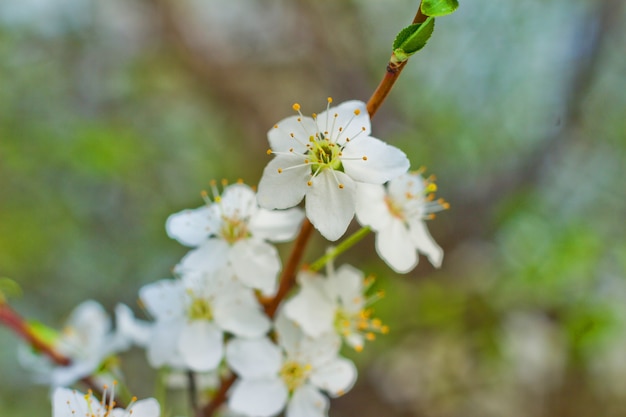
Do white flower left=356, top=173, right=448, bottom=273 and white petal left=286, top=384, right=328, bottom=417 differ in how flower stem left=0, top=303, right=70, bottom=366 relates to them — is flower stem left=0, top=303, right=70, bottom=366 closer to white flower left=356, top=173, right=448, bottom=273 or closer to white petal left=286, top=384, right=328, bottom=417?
white petal left=286, top=384, right=328, bottom=417

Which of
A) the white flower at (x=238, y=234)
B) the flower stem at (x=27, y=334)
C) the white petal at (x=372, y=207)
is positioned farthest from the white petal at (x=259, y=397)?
the flower stem at (x=27, y=334)

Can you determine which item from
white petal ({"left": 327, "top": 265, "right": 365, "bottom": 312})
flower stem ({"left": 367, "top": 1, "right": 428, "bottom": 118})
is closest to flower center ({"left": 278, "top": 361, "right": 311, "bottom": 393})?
white petal ({"left": 327, "top": 265, "right": 365, "bottom": 312})

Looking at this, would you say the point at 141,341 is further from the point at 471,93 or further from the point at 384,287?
the point at 471,93

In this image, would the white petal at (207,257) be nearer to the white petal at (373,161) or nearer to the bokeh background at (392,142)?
the white petal at (373,161)

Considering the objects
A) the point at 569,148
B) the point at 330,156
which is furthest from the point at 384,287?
the point at 569,148

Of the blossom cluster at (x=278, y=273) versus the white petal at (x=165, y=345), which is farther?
the white petal at (x=165, y=345)

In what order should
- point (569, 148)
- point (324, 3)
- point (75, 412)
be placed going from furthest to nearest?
point (324, 3), point (569, 148), point (75, 412)

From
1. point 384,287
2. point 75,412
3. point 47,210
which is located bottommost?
point 75,412
